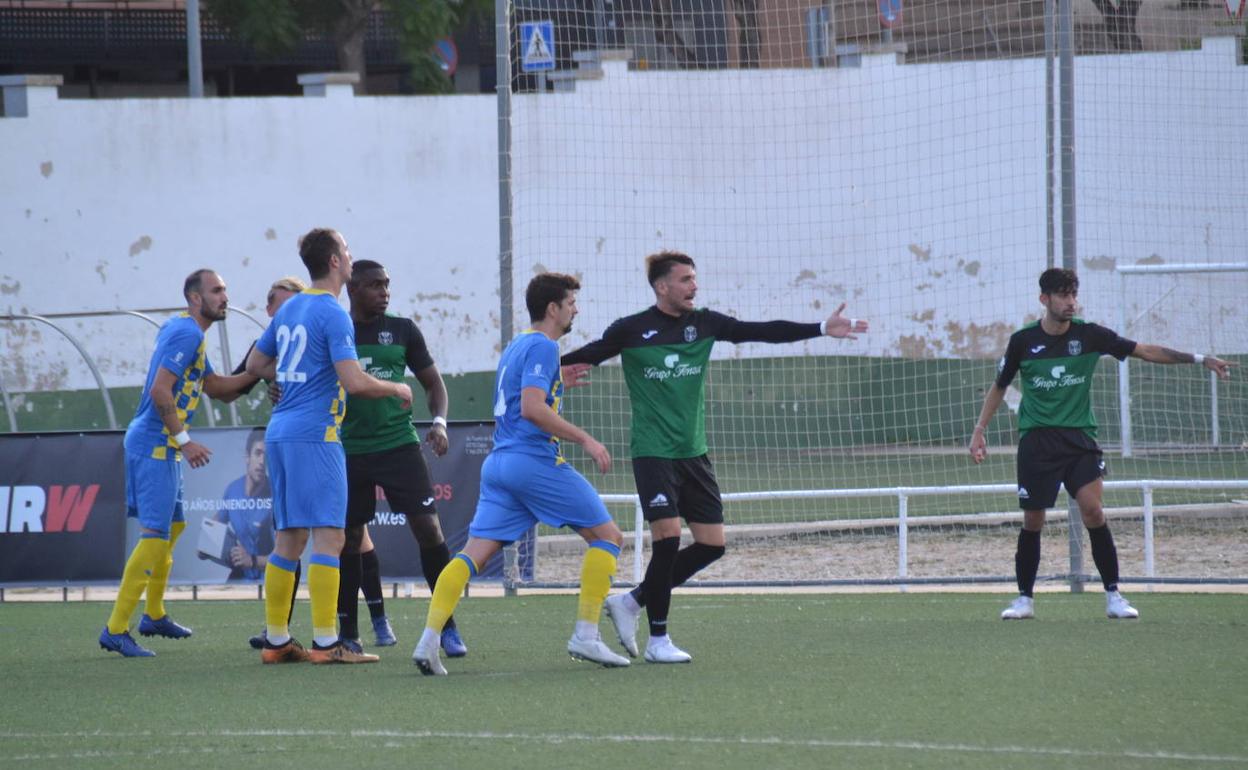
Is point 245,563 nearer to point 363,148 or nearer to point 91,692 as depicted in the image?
point 91,692

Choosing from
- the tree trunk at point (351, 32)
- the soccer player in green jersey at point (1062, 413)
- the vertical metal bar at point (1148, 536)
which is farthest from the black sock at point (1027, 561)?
the tree trunk at point (351, 32)

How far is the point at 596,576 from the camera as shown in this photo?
7.27 m

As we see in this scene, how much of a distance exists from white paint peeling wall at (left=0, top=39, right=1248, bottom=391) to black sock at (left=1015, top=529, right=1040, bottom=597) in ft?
25.9

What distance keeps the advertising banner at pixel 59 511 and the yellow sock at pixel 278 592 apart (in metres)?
4.78

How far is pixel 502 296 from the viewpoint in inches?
465

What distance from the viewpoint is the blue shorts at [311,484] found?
7328mm

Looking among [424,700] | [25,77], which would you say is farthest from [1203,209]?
[25,77]

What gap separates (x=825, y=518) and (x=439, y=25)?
18.1m

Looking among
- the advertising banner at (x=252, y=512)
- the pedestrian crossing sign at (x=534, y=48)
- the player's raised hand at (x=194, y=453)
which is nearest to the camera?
the player's raised hand at (x=194, y=453)

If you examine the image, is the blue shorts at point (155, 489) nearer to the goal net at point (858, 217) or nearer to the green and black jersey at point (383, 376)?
the green and black jersey at point (383, 376)

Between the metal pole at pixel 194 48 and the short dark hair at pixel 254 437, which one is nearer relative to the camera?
the short dark hair at pixel 254 437

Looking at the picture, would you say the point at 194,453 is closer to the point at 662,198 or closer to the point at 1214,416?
the point at 1214,416

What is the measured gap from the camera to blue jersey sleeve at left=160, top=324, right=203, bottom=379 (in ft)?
26.5

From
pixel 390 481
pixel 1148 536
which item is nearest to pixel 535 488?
pixel 390 481
